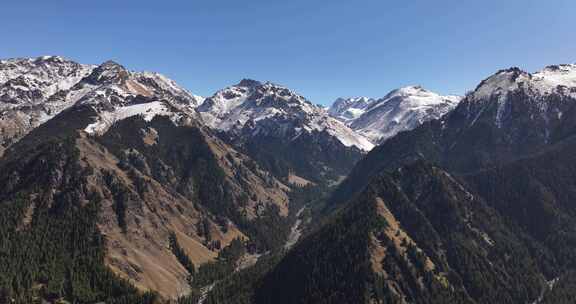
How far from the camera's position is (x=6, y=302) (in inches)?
7854
